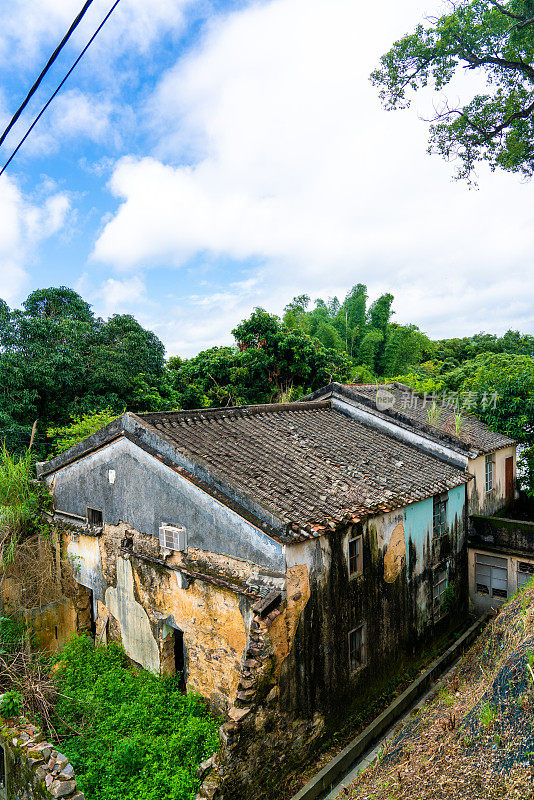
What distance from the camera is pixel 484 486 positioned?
13570 mm

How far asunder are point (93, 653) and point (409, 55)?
16.8m

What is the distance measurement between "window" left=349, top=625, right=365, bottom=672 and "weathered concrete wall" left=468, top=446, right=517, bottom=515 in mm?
5627

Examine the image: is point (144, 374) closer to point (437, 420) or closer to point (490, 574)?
point (437, 420)

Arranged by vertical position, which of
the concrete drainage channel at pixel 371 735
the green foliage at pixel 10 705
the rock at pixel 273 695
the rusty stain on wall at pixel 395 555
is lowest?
the concrete drainage channel at pixel 371 735

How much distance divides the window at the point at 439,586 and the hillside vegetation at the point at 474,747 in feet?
9.39

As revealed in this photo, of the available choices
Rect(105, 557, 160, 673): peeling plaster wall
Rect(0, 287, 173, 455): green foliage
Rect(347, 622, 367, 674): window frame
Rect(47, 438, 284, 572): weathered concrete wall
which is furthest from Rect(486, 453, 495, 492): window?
Rect(0, 287, 173, 455): green foliage

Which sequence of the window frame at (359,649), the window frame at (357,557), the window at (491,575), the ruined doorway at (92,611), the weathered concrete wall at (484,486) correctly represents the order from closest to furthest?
the window frame at (357,557) → the window frame at (359,649) → the ruined doorway at (92,611) → the window at (491,575) → the weathered concrete wall at (484,486)

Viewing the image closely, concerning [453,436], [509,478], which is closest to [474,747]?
[453,436]

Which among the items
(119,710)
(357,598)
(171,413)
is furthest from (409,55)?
(119,710)

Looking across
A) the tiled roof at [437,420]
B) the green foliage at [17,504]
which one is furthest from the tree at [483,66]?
the green foliage at [17,504]

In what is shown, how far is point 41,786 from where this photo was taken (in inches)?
259

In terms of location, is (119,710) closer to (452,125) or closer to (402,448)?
(402,448)

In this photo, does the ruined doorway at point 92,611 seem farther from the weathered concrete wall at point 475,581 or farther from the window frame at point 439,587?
the weathered concrete wall at point 475,581

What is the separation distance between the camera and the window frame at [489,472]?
13.6 meters
